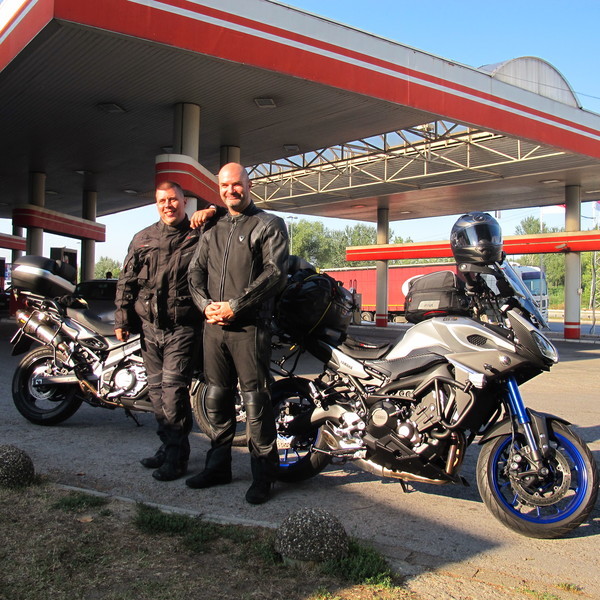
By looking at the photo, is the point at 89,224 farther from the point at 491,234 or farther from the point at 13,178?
the point at 491,234

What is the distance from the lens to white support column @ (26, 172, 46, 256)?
72.8 ft

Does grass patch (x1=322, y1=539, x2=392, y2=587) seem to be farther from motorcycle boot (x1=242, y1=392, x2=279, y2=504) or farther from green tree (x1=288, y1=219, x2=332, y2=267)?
green tree (x1=288, y1=219, x2=332, y2=267)

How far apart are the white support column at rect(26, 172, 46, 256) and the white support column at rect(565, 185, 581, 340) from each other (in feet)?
65.3

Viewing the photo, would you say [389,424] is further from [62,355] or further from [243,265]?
[62,355]

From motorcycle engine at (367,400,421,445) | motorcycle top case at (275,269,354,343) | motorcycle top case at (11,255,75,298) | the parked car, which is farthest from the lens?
the parked car

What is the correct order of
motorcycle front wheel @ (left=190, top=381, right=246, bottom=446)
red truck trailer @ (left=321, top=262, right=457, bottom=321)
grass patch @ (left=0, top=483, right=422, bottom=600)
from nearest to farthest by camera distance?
grass patch @ (left=0, top=483, right=422, bottom=600), motorcycle front wheel @ (left=190, top=381, right=246, bottom=446), red truck trailer @ (left=321, top=262, right=457, bottom=321)

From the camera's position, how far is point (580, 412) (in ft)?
22.9

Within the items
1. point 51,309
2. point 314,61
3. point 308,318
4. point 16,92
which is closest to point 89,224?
point 16,92

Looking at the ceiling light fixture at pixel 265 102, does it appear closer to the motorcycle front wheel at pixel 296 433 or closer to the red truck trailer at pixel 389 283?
the motorcycle front wheel at pixel 296 433

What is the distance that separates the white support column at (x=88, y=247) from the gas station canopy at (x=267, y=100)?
279cm

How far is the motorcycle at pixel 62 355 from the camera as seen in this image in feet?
17.0

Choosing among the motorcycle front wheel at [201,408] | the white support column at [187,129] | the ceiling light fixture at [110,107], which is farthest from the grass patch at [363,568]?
the ceiling light fixture at [110,107]

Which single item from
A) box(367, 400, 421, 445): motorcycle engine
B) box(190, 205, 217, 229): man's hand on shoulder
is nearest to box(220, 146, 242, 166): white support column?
box(190, 205, 217, 229): man's hand on shoulder

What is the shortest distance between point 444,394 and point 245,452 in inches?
83.9
